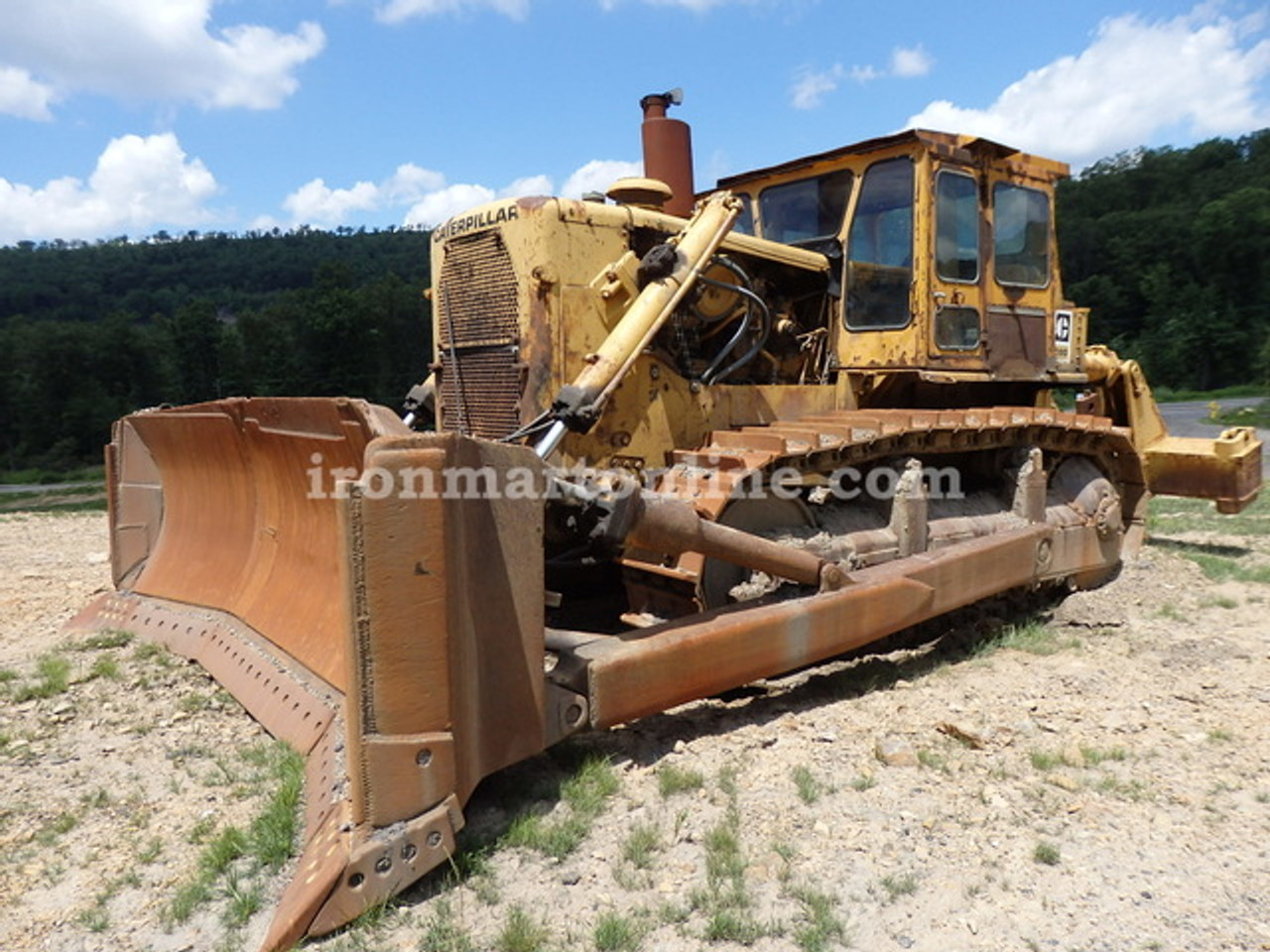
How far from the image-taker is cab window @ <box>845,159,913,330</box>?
5.53 metres

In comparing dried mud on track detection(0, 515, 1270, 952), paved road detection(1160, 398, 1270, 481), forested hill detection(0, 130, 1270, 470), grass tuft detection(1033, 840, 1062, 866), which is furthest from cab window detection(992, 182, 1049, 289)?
forested hill detection(0, 130, 1270, 470)

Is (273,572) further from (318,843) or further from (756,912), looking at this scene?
(756,912)

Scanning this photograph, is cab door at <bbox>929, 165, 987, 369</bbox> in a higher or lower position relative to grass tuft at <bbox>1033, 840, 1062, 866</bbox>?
higher

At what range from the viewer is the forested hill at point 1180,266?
4509 centimetres

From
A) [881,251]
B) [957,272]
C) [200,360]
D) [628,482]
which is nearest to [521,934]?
[628,482]

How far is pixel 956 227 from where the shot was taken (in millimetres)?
5719

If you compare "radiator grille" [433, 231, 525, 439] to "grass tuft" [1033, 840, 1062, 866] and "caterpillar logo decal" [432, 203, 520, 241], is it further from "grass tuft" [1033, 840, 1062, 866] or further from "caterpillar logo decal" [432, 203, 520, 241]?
"grass tuft" [1033, 840, 1062, 866]

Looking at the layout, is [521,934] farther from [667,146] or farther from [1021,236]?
[1021,236]

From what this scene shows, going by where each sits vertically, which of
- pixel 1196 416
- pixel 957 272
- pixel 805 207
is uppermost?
pixel 805 207

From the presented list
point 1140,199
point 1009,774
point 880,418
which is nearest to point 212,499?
point 880,418

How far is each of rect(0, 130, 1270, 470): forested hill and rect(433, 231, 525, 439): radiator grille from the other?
27.5 metres

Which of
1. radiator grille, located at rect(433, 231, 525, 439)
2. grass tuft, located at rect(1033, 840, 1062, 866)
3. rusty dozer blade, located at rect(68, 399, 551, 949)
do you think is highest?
radiator grille, located at rect(433, 231, 525, 439)

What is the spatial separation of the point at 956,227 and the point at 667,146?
6.04 feet

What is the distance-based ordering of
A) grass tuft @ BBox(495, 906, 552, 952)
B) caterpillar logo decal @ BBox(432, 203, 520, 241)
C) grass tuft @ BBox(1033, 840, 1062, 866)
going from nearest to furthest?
grass tuft @ BBox(495, 906, 552, 952), grass tuft @ BBox(1033, 840, 1062, 866), caterpillar logo decal @ BBox(432, 203, 520, 241)
